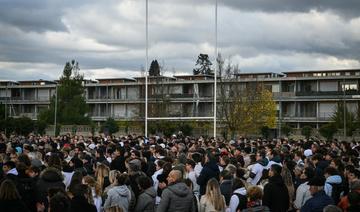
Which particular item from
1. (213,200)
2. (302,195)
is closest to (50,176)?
(213,200)

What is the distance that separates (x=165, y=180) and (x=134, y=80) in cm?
8134

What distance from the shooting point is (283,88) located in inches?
3118

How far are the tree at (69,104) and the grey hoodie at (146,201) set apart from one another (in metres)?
59.6

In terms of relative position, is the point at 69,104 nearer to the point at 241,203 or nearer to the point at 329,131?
the point at 329,131

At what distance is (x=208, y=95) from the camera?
8319 cm

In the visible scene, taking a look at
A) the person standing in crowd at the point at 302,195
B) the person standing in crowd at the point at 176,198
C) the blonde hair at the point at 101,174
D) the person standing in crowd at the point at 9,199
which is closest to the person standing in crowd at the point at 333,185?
the person standing in crowd at the point at 302,195

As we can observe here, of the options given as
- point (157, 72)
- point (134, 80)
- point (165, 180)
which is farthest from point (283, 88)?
point (165, 180)

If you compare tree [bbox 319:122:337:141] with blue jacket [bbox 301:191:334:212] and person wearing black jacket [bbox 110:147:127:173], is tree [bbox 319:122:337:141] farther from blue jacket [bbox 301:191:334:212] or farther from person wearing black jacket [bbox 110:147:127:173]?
blue jacket [bbox 301:191:334:212]

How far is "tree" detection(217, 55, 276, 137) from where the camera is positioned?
53156mm

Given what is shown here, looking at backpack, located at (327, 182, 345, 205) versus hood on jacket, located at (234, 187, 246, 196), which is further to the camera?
backpack, located at (327, 182, 345, 205)

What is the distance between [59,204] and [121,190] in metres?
1.90

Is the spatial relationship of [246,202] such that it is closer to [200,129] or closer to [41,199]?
[41,199]

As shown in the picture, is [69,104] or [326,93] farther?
[326,93]

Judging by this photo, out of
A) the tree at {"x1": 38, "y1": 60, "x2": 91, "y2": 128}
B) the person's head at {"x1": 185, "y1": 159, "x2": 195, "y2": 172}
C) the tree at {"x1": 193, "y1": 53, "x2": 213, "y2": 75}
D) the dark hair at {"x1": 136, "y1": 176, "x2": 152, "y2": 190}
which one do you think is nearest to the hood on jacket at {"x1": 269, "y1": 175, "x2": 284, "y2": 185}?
the dark hair at {"x1": 136, "y1": 176, "x2": 152, "y2": 190}
